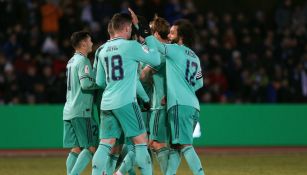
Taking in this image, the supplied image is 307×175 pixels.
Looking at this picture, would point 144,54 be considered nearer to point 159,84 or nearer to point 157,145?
point 159,84

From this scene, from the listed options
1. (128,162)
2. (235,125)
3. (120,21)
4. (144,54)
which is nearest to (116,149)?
(128,162)

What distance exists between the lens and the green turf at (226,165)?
13414 millimetres

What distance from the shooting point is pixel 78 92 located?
11.1 meters

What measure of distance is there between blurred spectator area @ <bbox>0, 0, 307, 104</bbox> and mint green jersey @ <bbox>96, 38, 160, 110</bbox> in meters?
8.55

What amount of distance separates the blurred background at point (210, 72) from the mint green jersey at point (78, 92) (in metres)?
5.19

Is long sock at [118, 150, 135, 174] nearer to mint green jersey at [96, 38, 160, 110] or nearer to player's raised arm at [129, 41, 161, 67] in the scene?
mint green jersey at [96, 38, 160, 110]

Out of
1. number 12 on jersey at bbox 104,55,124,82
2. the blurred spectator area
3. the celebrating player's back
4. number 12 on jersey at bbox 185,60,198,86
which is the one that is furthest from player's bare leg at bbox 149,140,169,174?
the blurred spectator area

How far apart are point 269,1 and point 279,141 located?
6.88m

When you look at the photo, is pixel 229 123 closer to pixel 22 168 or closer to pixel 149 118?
pixel 22 168

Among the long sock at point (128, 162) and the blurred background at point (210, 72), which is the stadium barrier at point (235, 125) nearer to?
the blurred background at point (210, 72)

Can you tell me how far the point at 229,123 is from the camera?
19156 millimetres

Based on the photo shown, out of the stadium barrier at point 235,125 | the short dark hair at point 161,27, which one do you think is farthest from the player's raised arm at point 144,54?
the stadium barrier at point 235,125

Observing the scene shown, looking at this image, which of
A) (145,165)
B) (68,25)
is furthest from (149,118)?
(68,25)

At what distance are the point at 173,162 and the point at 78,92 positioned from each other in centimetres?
169
